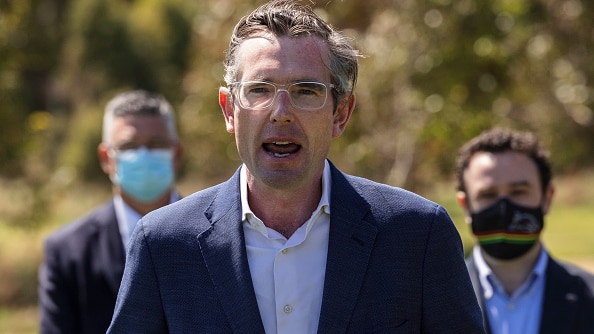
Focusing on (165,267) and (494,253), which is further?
(494,253)

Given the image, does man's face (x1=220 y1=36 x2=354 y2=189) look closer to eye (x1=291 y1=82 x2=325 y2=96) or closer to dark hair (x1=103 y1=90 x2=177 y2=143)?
eye (x1=291 y1=82 x2=325 y2=96)

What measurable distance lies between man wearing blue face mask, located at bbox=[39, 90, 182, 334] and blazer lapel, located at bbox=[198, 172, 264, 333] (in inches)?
92.4

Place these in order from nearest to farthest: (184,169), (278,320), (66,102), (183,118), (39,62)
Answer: (278,320) < (183,118) < (39,62) < (184,169) < (66,102)

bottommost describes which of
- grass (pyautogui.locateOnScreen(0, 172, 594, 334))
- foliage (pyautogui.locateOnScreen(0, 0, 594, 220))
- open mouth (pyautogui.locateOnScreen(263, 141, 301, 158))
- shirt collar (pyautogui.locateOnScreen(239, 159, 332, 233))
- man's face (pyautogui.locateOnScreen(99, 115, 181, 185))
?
grass (pyautogui.locateOnScreen(0, 172, 594, 334))

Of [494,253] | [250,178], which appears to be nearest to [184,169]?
[494,253]

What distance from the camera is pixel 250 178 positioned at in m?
3.56

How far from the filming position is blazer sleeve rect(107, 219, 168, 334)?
3340 mm

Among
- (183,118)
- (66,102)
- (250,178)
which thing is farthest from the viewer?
(66,102)

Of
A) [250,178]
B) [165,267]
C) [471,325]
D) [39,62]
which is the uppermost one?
[39,62]

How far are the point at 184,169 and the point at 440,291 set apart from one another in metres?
18.4

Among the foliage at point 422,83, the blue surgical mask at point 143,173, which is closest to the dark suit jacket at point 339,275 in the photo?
the blue surgical mask at point 143,173

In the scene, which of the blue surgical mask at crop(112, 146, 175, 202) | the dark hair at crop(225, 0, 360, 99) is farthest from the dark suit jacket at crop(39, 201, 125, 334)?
the dark hair at crop(225, 0, 360, 99)

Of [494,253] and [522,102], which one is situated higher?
[522,102]

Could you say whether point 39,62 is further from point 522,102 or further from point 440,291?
point 440,291
